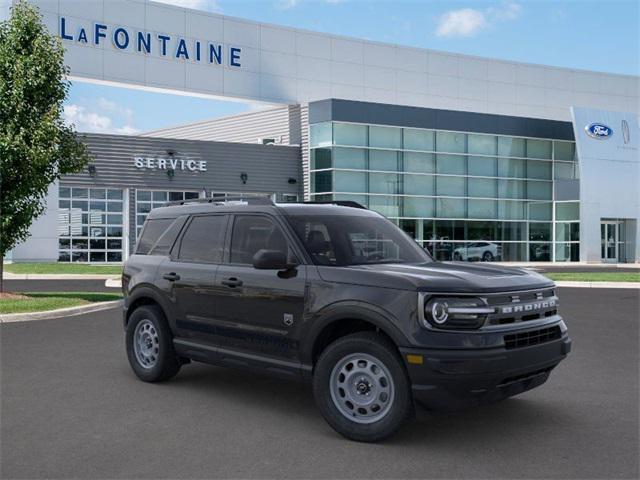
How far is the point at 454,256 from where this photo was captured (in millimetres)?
38281

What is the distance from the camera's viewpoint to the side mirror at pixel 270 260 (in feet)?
19.4

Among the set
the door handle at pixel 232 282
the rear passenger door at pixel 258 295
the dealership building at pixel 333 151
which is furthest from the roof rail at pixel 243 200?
the dealership building at pixel 333 151

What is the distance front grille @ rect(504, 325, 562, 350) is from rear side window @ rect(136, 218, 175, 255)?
4102 mm

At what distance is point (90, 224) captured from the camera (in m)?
34.0

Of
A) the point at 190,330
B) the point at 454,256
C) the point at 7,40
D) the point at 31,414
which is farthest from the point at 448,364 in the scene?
the point at 454,256

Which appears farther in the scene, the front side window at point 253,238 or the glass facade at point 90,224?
the glass facade at point 90,224

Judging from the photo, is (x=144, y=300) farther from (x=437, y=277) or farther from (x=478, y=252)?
(x=478, y=252)

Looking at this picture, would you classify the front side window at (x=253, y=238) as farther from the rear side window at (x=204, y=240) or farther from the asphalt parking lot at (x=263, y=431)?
the asphalt parking lot at (x=263, y=431)

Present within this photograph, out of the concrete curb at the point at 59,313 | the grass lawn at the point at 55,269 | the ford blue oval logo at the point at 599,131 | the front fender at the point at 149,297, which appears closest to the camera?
the front fender at the point at 149,297

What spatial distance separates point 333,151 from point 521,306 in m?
30.4

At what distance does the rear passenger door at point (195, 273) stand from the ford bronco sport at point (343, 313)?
0.05 feet

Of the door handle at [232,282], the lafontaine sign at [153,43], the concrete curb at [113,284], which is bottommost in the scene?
the concrete curb at [113,284]

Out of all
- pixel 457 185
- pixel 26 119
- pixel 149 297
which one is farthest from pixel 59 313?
pixel 457 185

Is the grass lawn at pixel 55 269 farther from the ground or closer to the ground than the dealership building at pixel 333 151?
closer to the ground
